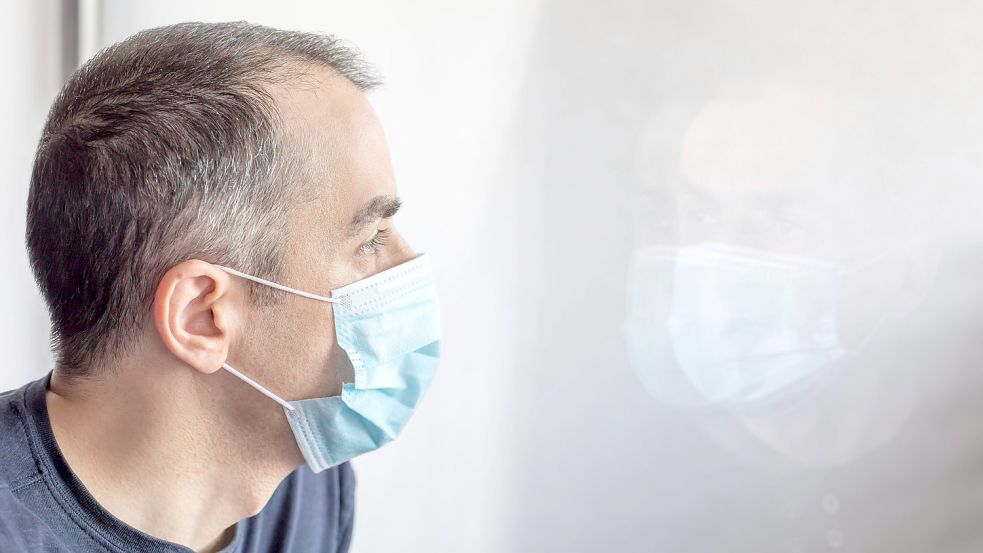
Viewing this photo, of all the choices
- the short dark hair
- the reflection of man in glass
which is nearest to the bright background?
the reflection of man in glass

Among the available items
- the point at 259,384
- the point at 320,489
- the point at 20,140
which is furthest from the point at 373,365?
the point at 20,140

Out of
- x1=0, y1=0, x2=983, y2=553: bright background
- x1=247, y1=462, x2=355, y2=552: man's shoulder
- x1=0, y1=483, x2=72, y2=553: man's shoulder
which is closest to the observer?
x1=0, y1=483, x2=72, y2=553: man's shoulder

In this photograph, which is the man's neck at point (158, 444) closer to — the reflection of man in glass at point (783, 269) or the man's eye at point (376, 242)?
the man's eye at point (376, 242)

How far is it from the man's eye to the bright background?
49 cm

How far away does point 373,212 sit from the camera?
3.25 feet

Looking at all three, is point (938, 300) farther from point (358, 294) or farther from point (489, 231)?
point (358, 294)

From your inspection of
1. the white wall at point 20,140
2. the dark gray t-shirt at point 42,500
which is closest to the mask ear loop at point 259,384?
Result: the dark gray t-shirt at point 42,500

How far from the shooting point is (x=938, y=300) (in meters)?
1.28

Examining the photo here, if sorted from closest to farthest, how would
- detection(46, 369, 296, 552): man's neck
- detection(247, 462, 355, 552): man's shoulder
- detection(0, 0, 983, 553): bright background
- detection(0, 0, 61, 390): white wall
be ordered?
detection(46, 369, 296, 552): man's neck → detection(247, 462, 355, 552): man's shoulder → detection(0, 0, 983, 553): bright background → detection(0, 0, 61, 390): white wall

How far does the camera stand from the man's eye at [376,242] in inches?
39.7

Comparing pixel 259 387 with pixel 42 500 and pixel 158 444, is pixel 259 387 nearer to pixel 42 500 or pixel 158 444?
pixel 158 444

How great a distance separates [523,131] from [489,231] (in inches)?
7.3

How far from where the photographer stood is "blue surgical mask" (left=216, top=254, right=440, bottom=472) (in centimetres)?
98

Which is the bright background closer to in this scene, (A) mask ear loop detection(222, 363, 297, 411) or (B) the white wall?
(B) the white wall
